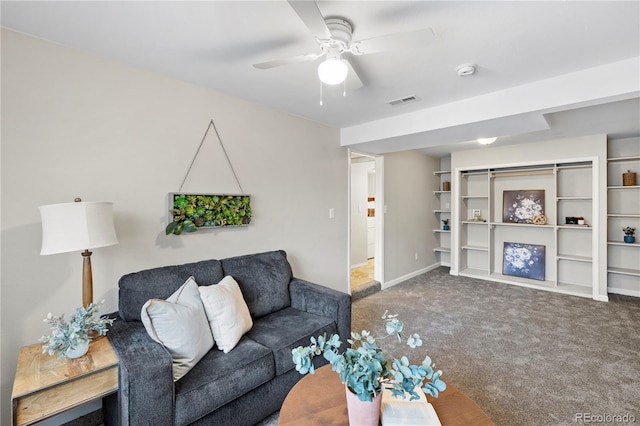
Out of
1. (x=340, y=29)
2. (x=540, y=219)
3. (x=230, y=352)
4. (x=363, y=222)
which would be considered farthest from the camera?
(x=363, y=222)

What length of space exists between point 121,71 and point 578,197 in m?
5.77

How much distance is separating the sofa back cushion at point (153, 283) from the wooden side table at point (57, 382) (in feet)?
1.10

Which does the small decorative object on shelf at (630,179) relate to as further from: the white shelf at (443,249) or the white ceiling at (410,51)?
the white shelf at (443,249)

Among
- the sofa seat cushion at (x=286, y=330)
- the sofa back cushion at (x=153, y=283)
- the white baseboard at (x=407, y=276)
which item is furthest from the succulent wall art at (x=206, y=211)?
the white baseboard at (x=407, y=276)

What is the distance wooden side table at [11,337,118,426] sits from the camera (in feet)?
4.16

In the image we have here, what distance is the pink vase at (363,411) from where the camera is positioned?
1.07 m

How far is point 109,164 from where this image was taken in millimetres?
2100

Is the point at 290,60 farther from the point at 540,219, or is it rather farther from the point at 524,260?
the point at 524,260

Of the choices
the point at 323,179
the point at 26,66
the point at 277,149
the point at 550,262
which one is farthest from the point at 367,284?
the point at 26,66

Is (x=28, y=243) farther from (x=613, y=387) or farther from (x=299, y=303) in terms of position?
(x=613, y=387)

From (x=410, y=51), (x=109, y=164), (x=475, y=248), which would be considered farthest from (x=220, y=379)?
(x=475, y=248)

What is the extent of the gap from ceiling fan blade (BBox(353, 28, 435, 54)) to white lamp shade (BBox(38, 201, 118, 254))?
1.73 meters

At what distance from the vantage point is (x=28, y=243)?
1796 millimetres

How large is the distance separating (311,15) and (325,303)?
195cm
